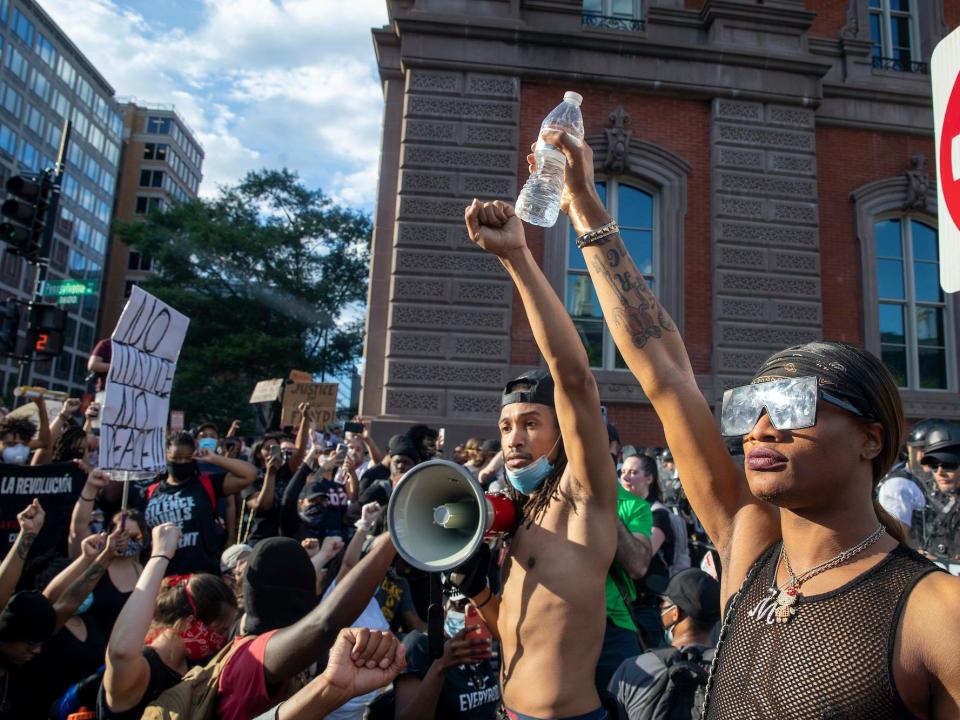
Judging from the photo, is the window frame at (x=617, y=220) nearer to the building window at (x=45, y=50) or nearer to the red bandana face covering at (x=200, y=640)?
the red bandana face covering at (x=200, y=640)

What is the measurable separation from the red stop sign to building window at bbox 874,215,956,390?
13850 millimetres

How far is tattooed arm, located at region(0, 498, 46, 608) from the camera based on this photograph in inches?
161

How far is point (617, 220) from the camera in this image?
46.3 ft

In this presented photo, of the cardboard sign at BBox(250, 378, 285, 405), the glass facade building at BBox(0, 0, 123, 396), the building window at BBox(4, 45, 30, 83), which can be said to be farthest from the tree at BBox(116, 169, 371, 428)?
the building window at BBox(4, 45, 30, 83)

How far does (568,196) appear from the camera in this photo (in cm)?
242

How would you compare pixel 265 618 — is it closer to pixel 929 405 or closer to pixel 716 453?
pixel 716 453

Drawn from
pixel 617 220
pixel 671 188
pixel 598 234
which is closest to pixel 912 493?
pixel 598 234

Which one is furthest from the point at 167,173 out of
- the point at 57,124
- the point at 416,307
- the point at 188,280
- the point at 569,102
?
the point at 569,102

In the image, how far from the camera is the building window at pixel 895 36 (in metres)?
16.0

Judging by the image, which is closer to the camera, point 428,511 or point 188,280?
point 428,511

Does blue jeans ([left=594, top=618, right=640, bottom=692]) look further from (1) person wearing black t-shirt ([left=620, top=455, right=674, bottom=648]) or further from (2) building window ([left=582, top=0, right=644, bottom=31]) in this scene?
(2) building window ([left=582, top=0, right=644, bottom=31])

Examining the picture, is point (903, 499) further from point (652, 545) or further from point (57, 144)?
point (57, 144)

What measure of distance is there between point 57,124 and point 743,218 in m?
78.6

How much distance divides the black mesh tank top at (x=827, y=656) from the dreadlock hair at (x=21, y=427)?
7359 mm
